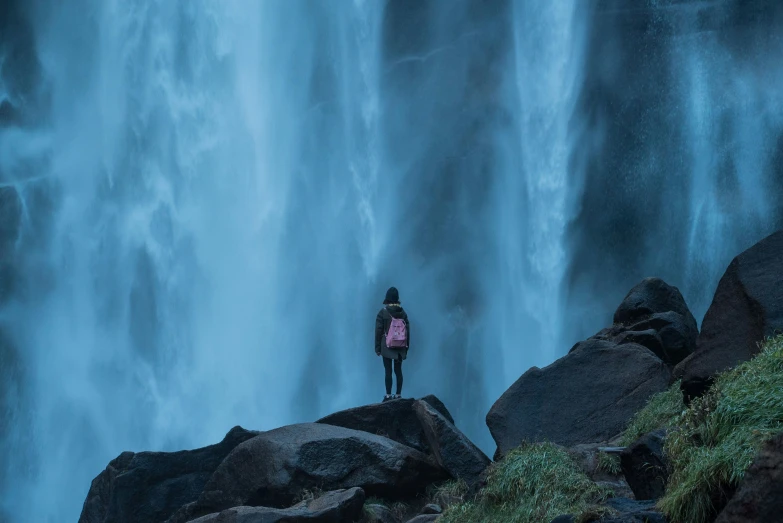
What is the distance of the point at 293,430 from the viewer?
486 inches

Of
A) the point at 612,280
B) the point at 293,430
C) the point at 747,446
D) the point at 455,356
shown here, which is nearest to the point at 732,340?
the point at 747,446

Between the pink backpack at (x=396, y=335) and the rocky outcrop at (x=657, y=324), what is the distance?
2829 millimetres

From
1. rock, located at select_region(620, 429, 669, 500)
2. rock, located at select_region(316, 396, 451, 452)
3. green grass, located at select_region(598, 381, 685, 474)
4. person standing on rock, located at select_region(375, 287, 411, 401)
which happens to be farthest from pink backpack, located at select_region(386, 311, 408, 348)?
rock, located at select_region(620, 429, 669, 500)

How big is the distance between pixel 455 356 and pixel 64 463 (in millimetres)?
14908

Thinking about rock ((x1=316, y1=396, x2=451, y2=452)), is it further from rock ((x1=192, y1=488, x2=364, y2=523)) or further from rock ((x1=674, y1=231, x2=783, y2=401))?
rock ((x1=674, y1=231, x2=783, y2=401))

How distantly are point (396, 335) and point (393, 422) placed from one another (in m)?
1.26

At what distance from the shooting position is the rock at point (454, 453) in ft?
37.7

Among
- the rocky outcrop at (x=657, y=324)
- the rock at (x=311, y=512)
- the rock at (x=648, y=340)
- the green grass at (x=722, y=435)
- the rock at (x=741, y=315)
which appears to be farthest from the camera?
the rocky outcrop at (x=657, y=324)

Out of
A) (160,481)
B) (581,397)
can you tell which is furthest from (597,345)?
(160,481)

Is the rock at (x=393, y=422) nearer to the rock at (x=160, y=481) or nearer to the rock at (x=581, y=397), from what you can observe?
the rock at (x=581, y=397)

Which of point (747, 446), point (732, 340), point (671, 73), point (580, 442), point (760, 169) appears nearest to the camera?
point (747, 446)

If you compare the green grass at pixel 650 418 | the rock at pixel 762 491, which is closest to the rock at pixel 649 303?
the green grass at pixel 650 418

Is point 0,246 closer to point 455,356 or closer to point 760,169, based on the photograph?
point 455,356

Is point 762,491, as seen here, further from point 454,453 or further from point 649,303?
point 649,303
